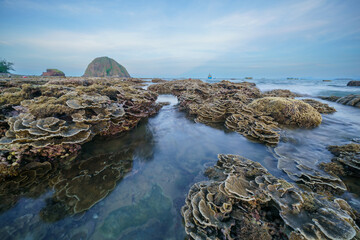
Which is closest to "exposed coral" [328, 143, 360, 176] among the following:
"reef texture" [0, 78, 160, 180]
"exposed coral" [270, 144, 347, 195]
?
"exposed coral" [270, 144, 347, 195]

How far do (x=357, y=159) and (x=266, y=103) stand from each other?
20.3 ft

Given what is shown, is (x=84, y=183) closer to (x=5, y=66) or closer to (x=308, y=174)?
(x=308, y=174)

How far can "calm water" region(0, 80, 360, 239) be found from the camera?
96.3 inches

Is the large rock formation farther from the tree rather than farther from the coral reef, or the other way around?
the coral reef

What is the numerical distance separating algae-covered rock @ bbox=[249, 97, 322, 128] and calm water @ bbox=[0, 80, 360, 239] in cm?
143

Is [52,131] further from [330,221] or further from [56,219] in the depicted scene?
[330,221]

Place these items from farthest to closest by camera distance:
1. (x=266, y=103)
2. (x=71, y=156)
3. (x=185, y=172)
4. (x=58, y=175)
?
(x=266, y=103)
(x=71, y=156)
(x=185, y=172)
(x=58, y=175)

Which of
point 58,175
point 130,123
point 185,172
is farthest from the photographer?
point 130,123

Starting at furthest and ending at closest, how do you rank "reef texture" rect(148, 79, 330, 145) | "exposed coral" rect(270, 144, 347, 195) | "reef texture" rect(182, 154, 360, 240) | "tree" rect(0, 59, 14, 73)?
"tree" rect(0, 59, 14, 73)
"reef texture" rect(148, 79, 330, 145)
"exposed coral" rect(270, 144, 347, 195)
"reef texture" rect(182, 154, 360, 240)

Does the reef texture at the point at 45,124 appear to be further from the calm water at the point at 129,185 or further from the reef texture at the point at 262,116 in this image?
the reef texture at the point at 262,116

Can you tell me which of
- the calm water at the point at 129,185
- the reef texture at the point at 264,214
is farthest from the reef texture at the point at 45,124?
the reef texture at the point at 264,214

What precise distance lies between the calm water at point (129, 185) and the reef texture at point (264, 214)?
65 centimetres

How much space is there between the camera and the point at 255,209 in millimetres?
2395

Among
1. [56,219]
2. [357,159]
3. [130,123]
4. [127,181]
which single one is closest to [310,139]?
[357,159]
